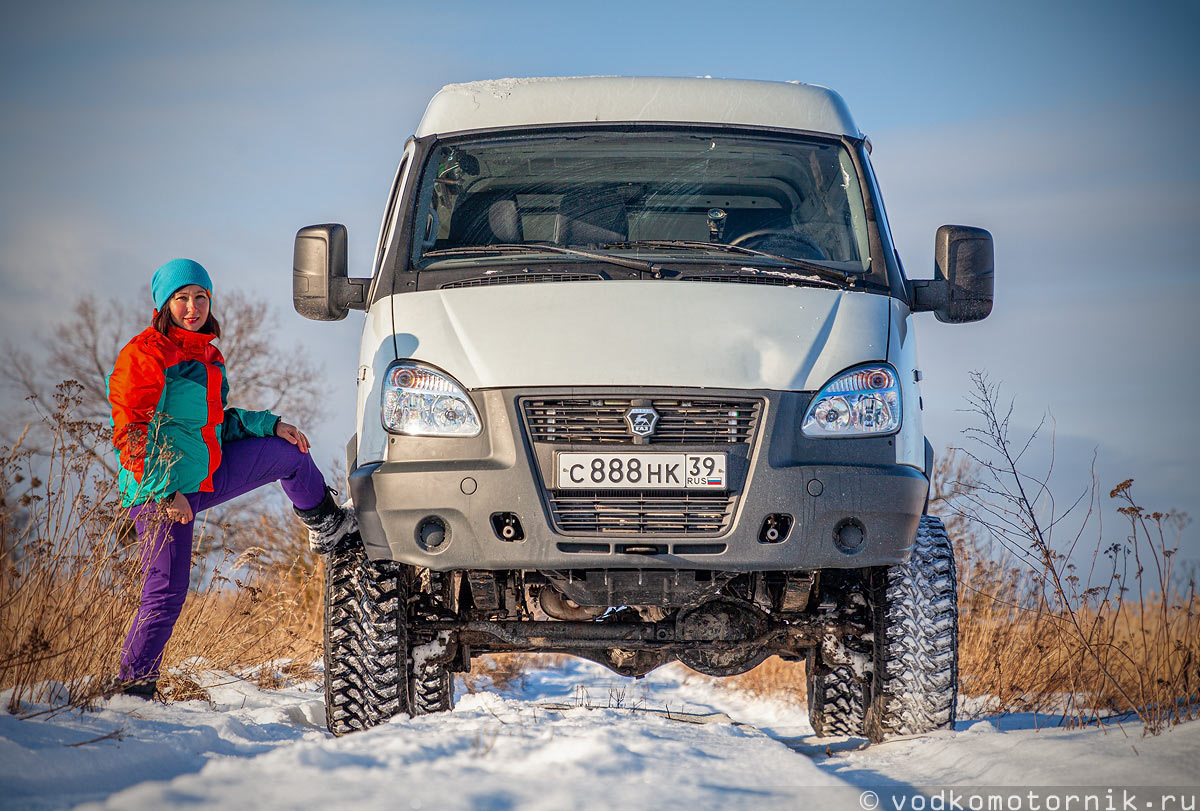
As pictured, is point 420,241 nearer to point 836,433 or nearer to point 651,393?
point 651,393

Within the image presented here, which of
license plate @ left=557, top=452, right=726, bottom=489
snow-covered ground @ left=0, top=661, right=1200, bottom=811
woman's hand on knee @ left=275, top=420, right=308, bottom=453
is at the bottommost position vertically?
snow-covered ground @ left=0, top=661, right=1200, bottom=811

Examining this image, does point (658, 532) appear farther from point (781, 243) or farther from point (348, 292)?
point (348, 292)

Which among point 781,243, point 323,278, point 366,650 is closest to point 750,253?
point 781,243

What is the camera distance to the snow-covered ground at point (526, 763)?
300cm

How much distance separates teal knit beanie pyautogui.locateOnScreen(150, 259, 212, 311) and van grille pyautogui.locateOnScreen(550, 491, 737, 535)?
200cm

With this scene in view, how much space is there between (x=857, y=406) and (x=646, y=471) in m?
0.89

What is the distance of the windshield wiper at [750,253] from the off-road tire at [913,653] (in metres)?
1.26

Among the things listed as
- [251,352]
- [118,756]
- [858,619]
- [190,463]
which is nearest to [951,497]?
[858,619]

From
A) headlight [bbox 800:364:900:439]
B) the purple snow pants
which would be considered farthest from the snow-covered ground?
headlight [bbox 800:364:900:439]

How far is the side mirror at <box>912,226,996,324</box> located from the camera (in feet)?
16.2

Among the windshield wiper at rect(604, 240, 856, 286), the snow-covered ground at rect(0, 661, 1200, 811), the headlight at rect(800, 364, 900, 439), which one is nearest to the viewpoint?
the snow-covered ground at rect(0, 661, 1200, 811)

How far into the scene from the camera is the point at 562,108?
534 cm

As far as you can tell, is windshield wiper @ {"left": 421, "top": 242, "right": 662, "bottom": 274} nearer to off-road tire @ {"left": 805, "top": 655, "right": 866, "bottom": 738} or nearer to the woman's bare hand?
the woman's bare hand

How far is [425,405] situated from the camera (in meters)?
4.27
